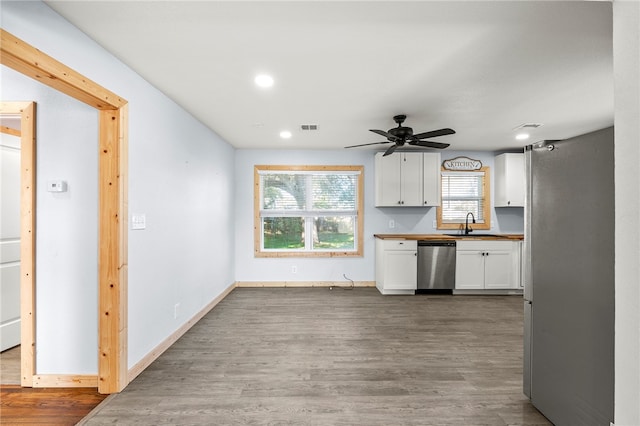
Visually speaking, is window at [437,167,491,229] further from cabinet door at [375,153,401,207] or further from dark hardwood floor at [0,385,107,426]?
dark hardwood floor at [0,385,107,426]

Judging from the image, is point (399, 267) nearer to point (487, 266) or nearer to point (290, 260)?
point (487, 266)

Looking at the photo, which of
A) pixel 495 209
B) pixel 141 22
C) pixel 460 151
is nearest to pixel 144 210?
pixel 141 22

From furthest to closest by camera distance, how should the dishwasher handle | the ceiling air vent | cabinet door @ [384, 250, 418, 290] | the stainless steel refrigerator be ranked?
the dishwasher handle
cabinet door @ [384, 250, 418, 290]
the ceiling air vent
the stainless steel refrigerator

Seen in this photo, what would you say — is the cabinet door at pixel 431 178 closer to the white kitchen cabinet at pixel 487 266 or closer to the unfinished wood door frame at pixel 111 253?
the white kitchen cabinet at pixel 487 266

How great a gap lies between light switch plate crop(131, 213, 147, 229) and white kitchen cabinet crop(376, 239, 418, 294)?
3.50m

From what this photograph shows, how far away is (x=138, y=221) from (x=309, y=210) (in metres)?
3.27

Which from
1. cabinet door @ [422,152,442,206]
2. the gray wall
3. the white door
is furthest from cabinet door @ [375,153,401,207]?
the white door

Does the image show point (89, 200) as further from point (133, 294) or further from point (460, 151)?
point (460, 151)

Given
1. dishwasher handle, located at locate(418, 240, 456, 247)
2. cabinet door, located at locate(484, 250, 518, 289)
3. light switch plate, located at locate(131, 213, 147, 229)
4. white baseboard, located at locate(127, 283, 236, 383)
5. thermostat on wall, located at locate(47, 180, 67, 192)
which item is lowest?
white baseboard, located at locate(127, 283, 236, 383)

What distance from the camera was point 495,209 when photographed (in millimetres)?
5539

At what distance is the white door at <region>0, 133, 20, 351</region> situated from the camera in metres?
2.81

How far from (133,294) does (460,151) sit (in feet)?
17.7

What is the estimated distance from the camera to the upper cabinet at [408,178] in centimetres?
514

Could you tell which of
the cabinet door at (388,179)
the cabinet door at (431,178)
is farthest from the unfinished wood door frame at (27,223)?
the cabinet door at (431,178)
